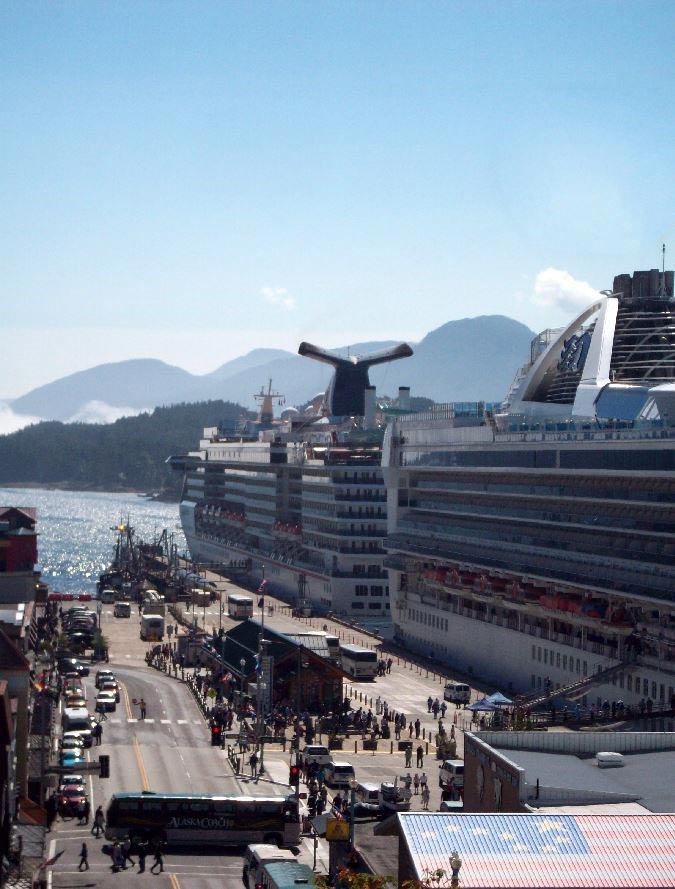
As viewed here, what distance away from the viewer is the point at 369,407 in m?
150

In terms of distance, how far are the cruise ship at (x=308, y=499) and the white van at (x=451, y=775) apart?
59879 mm

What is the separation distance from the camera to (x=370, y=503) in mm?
122125

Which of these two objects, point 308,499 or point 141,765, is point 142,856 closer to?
point 141,765

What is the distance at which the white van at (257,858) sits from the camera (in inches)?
1574

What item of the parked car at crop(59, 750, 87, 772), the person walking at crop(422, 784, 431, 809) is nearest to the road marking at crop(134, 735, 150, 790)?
the parked car at crop(59, 750, 87, 772)

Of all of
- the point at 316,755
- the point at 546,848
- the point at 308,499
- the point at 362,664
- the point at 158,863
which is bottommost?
the point at 158,863

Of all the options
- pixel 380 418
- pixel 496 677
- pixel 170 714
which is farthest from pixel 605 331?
pixel 380 418

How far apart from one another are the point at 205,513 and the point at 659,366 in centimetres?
10160

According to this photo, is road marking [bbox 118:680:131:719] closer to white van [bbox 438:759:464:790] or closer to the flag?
white van [bbox 438:759:464:790]

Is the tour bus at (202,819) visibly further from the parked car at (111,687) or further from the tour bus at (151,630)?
the tour bus at (151,630)

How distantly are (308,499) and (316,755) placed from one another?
74.1 meters

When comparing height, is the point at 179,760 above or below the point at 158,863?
above

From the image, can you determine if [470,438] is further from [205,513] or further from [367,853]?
[205,513]

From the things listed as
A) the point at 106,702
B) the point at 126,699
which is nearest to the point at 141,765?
the point at 106,702
